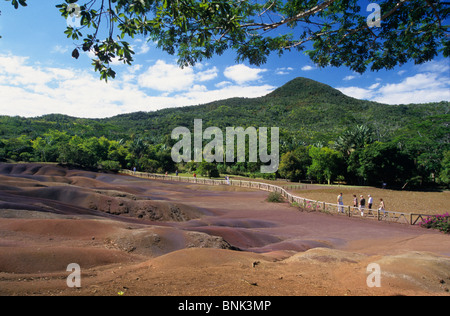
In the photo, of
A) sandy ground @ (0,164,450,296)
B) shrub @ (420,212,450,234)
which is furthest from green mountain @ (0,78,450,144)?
sandy ground @ (0,164,450,296)

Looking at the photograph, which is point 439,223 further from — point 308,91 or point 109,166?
point 308,91

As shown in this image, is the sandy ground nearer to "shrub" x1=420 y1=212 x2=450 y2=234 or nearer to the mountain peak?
"shrub" x1=420 y1=212 x2=450 y2=234

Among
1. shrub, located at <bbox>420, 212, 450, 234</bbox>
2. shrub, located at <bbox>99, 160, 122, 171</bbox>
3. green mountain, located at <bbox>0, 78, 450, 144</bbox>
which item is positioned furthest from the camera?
green mountain, located at <bbox>0, 78, 450, 144</bbox>

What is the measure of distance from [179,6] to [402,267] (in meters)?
6.74

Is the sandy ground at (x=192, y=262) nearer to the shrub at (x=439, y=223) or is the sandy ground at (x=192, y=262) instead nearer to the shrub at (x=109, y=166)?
the shrub at (x=439, y=223)

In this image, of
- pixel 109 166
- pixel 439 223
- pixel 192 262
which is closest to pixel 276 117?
pixel 109 166

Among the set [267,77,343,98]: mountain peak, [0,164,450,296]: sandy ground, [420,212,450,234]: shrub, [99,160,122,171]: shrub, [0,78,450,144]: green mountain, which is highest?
[267,77,343,98]: mountain peak

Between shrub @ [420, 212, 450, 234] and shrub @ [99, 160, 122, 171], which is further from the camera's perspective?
shrub @ [99, 160, 122, 171]

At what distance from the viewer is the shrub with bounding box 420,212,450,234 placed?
46.4 feet

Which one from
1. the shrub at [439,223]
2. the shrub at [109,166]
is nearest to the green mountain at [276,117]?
the shrub at [109,166]

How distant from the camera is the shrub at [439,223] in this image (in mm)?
14129

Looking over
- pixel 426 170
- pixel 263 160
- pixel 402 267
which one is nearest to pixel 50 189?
pixel 402 267

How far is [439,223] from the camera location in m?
14.6
